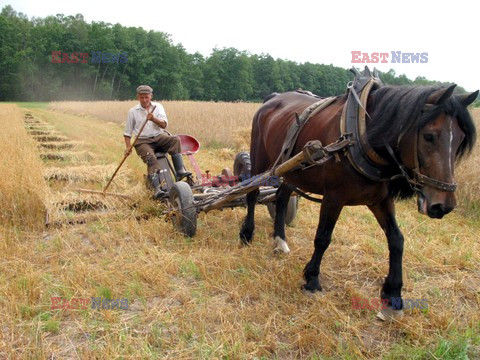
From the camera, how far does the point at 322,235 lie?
9.82 ft

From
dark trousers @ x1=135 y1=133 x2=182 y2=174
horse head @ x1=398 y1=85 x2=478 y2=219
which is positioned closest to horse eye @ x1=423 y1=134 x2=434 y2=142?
horse head @ x1=398 y1=85 x2=478 y2=219

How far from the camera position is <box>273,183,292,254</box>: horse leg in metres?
4.08

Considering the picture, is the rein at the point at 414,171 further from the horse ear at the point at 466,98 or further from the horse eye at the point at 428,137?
the horse ear at the point at 466,98

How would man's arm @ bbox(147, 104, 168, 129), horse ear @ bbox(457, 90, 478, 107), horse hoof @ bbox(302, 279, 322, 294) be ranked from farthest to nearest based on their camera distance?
1. man's arm @ bbox(147, 104, 168, 129)
2. horse hoof @ bbox(302, 279, 322, 294)
3. horse ear @ bbox(457, 90, 478, 107)

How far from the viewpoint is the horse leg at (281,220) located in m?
4.08

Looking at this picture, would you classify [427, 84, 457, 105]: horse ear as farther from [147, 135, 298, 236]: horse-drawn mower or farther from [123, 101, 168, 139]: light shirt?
[123, 101, 168, 139]: light shirt

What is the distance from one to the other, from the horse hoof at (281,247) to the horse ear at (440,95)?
2299mm

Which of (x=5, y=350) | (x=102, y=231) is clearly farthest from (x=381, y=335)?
(x=102, y=231)

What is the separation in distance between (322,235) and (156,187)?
8.63ft

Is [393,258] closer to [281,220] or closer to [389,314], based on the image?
[389,314]

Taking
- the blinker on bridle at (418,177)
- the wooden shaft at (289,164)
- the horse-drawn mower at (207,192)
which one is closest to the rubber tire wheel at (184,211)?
the horse-drawn mower at (207,192)

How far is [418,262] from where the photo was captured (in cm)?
374

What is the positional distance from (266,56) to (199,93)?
844 inches

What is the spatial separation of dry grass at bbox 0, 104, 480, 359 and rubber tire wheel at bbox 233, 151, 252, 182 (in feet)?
2.35
